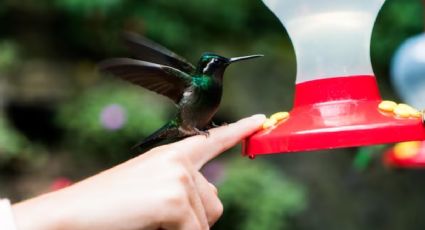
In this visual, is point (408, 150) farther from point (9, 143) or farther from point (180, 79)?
point (9, 143)

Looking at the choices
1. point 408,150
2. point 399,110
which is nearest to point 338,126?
point 399,110

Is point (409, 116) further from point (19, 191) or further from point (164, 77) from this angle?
point (19, 191)

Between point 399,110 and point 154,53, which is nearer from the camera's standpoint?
point 399,110

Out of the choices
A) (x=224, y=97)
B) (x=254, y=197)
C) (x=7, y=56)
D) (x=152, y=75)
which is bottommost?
(x=254, y=197)

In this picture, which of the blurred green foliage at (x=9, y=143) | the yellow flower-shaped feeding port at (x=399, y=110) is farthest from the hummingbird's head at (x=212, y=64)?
the blurred green foliage at (x=9, y=143)

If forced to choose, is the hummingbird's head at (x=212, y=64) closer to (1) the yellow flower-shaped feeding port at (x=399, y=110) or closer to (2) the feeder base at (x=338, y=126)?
(2) the feeder base at (x=338, y=126)

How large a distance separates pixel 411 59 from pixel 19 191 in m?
2.60

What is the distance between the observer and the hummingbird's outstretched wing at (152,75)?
1496 millimetres

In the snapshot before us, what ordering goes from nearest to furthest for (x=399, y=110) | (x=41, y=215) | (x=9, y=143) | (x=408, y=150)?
(x=41, y=215)
(x=399, y=110)
(x=408, y=150)
(x=9, y=143)

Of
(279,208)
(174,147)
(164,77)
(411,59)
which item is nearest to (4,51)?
(279,208)

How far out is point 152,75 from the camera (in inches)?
61.2

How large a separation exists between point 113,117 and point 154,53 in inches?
116

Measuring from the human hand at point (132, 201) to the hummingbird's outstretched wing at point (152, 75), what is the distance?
281 millimetres

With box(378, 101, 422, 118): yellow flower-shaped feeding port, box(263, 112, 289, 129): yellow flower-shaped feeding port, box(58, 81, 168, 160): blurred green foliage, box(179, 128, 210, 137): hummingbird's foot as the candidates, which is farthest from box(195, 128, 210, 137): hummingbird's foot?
box(58, 81, 168, 160): blurred green foliage
